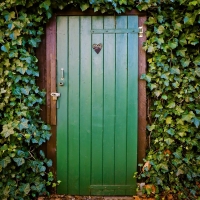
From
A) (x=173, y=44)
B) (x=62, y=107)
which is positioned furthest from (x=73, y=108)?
(x=173, y=44)

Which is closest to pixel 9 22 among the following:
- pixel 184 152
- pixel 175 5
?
pixel 175 5

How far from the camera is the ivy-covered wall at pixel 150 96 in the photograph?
246cm

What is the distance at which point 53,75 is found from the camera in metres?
2.64

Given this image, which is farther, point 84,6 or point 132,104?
point 132,104

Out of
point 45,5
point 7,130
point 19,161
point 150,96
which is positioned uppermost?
point 45,5

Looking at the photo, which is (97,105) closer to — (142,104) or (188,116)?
(142,104)

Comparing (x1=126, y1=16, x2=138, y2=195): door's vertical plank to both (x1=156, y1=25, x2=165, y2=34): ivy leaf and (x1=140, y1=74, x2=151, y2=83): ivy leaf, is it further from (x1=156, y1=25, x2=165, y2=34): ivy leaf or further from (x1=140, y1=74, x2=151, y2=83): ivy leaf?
(x1=156, y1=25, x2=165, y2=34): ivy leaf

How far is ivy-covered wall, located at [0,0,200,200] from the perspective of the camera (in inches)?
96.7

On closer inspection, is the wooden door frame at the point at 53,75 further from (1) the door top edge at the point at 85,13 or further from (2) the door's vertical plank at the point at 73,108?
(2) the door's vertical plank at the point at 73,108

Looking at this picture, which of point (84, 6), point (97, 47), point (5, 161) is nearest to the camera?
point (5, 161)

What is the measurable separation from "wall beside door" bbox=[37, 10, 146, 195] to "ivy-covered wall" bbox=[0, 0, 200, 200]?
3.0 inches

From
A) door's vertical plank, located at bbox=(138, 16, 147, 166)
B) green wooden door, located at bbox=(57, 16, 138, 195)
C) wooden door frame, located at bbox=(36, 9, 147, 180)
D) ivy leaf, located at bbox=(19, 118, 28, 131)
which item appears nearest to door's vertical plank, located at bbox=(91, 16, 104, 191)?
green wooden door, located at bbox=(57, 16, 138, 195)

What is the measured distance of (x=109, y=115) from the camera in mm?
2662

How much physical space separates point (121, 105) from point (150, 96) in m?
0.37
